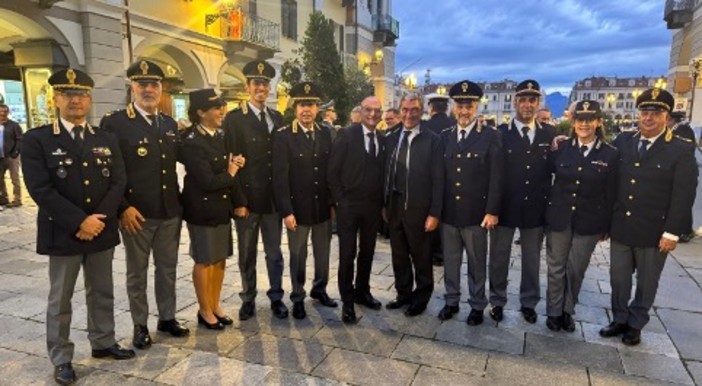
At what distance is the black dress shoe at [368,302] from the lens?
4.87 metres

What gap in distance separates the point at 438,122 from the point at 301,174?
2874 millimetres

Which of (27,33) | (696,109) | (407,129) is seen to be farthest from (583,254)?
(696,109)

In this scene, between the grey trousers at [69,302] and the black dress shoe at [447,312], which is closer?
the grey trousers at [69,302]

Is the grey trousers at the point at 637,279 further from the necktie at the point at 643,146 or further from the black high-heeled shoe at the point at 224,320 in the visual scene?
the black high-heeled shoe at the point at 224,320

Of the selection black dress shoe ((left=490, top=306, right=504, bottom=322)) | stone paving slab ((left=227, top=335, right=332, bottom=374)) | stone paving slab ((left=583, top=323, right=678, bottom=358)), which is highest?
black dress shoe ((left=490, top=306, right=504, bottom=322))

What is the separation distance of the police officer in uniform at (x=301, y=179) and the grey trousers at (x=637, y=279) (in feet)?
8.95

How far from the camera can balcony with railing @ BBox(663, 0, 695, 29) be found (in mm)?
24594

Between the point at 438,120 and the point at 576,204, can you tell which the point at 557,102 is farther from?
the point at 576,204

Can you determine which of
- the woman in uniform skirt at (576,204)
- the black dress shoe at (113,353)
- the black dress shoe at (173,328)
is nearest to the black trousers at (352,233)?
the black dress shoe at (173,328)

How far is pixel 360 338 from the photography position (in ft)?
13.6

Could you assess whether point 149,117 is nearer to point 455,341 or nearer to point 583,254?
point 455,341

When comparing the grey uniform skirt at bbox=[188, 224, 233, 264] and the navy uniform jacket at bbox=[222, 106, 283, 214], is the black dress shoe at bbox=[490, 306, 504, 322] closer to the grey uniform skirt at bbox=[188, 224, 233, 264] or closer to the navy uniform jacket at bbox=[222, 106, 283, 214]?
the navy uniform jacket at bbox=[222, 106, 283, 214]

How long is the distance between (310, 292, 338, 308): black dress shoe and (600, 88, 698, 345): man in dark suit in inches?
108


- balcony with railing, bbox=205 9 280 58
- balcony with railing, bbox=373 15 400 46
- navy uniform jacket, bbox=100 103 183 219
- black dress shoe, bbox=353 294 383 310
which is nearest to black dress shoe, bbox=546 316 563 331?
black dress shoe, bbox=353 294 383 310
